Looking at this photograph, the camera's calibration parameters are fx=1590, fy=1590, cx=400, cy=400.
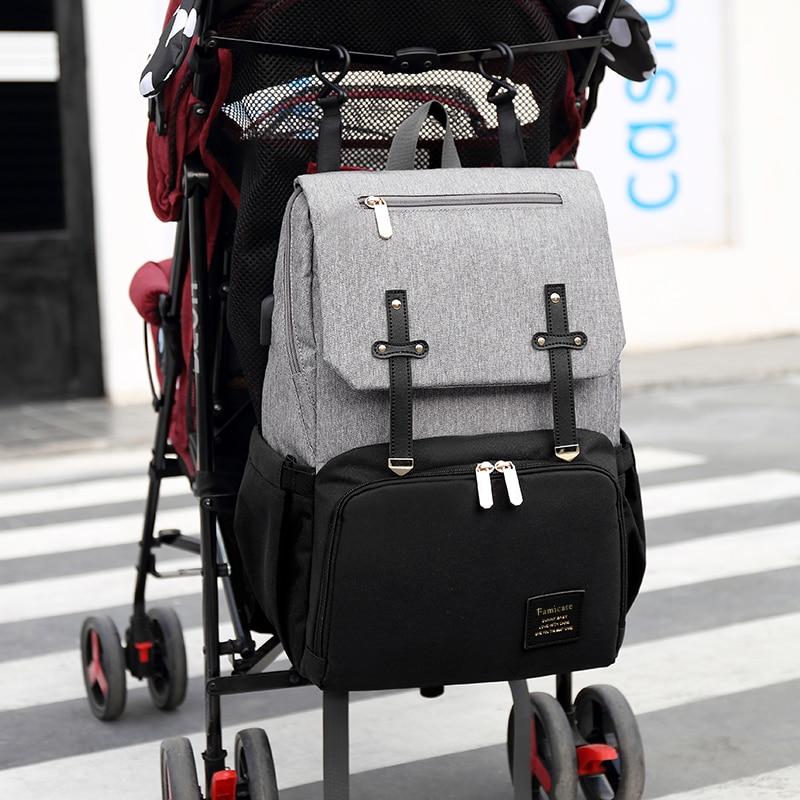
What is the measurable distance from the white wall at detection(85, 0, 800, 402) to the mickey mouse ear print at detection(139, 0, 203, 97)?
869 cm

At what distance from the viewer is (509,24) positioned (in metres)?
3.24

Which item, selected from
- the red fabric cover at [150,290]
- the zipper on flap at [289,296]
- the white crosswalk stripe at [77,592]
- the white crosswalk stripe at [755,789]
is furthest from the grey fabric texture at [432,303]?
the white crosswalk stripe at [77,592]

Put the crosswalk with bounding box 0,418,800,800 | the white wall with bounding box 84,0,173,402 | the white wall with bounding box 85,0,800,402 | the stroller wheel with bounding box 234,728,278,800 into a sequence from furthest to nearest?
1. the white wall with bounding box 85,0,800,402
2. the white wall with bounding box 84,0,173,402
3. the crosswalk with bounding box 0,418,800,800
4. the stroller wheel with bounding box 234,728,278,800

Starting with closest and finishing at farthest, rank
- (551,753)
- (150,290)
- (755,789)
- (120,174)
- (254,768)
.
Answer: (254,768) < (551,753) < (755,789) < (150,290) < (120,174)

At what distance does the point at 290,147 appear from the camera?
3.13 metres

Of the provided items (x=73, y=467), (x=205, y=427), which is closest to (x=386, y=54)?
(x=205, y=427)

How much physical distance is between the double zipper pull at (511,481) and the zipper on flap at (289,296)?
0.41 meters

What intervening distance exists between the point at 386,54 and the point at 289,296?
594 millimetres

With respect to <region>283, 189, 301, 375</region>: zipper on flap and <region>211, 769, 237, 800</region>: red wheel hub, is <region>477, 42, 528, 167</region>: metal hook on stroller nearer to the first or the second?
<region>283, 189, 301, 375</region>: zipper on flap

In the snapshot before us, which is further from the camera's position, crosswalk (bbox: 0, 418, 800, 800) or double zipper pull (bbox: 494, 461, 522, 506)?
crosswalk (bbox: 0, 418, 800, 800)

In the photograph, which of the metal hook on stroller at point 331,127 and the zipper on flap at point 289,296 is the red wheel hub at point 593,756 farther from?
the metal hook on stroller at point 331,127

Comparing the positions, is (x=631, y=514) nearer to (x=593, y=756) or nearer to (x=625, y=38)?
(x=593, y=756)

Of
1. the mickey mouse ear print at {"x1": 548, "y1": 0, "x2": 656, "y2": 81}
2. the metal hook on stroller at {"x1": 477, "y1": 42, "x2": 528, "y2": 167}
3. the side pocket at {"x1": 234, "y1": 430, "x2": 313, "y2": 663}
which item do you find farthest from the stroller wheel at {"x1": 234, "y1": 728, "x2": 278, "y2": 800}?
the mickey mouse ear print at {"x1": 548, "y1": 0, "x2": 656, "y2": 81}

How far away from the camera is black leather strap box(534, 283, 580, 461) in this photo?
9.61 feet
